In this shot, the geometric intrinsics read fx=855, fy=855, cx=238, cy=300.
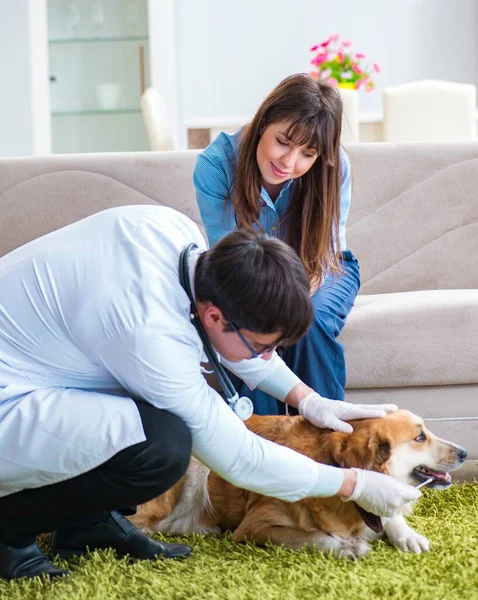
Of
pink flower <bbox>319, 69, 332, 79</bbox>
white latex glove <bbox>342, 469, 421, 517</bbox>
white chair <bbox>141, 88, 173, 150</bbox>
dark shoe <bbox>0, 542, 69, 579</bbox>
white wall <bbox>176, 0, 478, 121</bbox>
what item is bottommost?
dark shoe <bbox>0, 542, 69, 579</bbox>

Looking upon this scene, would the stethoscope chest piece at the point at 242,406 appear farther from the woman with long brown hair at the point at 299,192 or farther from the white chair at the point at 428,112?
the white chair at the point at 428,112

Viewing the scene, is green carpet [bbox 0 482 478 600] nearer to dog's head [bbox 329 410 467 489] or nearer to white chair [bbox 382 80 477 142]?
dog's head [bbox 329 410 467 489]

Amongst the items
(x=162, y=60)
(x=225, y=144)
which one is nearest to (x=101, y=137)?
(x=162, y=60)

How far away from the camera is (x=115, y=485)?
151cm

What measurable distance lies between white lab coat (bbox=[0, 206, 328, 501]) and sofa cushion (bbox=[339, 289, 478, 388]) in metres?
0.66

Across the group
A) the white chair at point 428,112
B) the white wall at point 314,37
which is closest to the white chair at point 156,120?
the white chair at point 428,112

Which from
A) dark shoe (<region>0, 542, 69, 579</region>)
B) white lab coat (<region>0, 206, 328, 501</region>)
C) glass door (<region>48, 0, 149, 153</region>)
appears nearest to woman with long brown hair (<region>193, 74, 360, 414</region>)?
white lab coat (<region>0, 206, 328, 501</region>)

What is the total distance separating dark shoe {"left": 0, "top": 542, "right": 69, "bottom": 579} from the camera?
5.18 feet

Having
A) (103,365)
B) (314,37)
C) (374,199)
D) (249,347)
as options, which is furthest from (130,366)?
(314,37)

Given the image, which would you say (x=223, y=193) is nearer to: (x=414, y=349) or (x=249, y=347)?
(x=414, y=349)

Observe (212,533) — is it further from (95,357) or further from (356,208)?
(356,208)

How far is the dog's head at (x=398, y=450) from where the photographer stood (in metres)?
1.65

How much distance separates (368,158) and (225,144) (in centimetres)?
70

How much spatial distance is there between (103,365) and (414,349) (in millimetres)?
933
